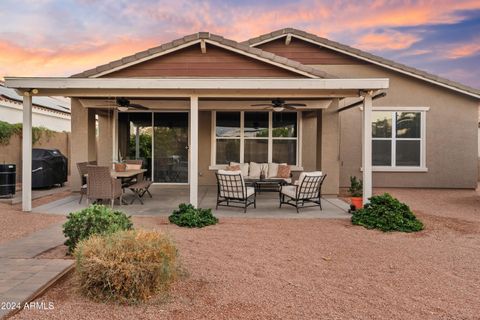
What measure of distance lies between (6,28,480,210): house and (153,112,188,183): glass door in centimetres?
3

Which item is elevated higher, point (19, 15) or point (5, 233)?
point (19, 15)

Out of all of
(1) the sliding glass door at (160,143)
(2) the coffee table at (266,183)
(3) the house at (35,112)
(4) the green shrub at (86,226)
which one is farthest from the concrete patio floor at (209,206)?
(3) the house at (35,112)

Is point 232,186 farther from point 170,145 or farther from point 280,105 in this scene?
point 170,145

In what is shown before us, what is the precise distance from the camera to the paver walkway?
326cm

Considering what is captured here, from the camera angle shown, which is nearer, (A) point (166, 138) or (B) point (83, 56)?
(A) point (166, 138)

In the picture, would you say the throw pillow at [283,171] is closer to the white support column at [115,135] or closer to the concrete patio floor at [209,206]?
the concrete patio floor at [209,206]

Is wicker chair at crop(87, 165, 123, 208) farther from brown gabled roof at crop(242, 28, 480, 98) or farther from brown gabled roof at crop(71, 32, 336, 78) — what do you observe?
brown gabled roof at crop(242, 28, 480, 98)

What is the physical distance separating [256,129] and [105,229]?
814 centimetres

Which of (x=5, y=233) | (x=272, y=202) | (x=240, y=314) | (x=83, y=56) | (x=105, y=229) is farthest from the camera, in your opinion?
(x=83, y=56)

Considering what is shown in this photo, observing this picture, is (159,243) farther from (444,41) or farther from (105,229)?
(444,41)

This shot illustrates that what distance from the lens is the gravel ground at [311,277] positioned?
3.17 meters

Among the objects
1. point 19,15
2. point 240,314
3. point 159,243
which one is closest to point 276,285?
point 240,314

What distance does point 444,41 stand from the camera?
13.7 meters

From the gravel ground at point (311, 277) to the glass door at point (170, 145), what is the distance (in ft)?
18.4
